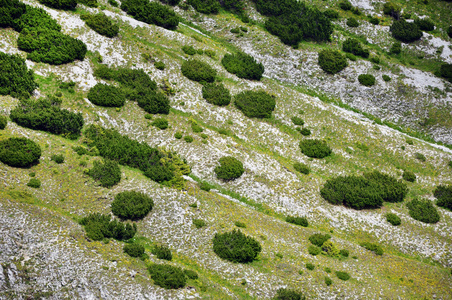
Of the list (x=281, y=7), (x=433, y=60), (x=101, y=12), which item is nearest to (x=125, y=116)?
(x=101, y=12)

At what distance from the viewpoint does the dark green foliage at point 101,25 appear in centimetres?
5412

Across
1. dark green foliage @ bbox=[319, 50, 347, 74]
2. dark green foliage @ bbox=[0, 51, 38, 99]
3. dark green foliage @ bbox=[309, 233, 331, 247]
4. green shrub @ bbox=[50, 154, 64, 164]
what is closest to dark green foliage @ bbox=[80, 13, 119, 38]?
dark green foliage @ bbox=[0, 51, 38, 99]

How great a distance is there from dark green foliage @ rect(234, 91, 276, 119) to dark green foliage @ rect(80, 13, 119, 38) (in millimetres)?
20493

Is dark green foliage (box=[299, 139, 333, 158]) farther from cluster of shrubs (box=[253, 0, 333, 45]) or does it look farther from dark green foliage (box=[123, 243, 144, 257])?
dark green foliage (box=[123, 243, 144, 257])

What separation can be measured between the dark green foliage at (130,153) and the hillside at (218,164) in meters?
0.23

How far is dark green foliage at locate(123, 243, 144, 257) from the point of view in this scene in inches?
1141

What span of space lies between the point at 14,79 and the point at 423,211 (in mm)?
48718

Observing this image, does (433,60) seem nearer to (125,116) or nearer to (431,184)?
(431,184)

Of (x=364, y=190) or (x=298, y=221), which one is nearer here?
(x=298, y=221)

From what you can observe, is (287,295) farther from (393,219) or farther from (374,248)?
(393,219)

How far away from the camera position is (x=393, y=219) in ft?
136

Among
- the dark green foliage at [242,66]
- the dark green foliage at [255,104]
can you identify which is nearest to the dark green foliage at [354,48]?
the dark green foliage at [242,66]

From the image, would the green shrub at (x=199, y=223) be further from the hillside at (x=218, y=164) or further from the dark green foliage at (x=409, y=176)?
the dark green foliage at (x=409, y=176)

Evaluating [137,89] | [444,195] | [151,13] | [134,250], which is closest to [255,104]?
[137,89]
